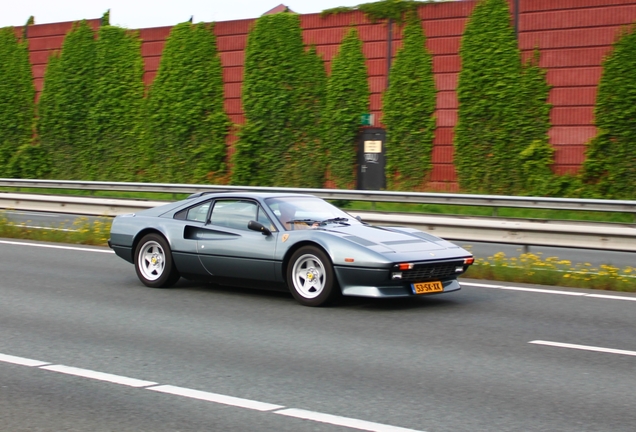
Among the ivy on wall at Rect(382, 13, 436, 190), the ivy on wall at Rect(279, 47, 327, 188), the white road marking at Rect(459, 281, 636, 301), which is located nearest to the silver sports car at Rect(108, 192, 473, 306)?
the white road marking at Rect(459, 281, 636, 301)

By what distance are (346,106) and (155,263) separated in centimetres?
1865

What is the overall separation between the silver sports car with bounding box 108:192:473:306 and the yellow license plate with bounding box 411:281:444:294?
1 centimetres

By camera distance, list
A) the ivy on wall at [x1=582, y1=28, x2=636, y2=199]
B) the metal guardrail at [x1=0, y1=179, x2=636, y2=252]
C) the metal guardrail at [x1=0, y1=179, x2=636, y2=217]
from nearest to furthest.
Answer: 1. the metal guardrail at [x1=0, y1=179, x2=636, y2=252]
2. the metal guardrail at [x1=0, y1=179, x2=636, y2=217]
3. the ivy on wall at [x1=582, y1=28, x2=636, y2=199]

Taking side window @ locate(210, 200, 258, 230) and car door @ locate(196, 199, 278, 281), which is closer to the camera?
car door @ locate(196, 199, 278, 281)

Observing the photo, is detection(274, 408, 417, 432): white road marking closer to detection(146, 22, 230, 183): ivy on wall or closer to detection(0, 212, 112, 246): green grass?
detection(0, 212, 112, 246): green grass

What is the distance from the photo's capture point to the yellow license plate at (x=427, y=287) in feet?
29.4

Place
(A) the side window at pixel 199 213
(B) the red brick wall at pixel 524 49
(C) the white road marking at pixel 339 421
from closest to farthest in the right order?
1. (C) the white road marking at pixel 339 421
2. (A) the side window at pixel 199 213
3. (B) the red brick wall at pixel 524 49

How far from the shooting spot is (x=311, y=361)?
682 centimetres

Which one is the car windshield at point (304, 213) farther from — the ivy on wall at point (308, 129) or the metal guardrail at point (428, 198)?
the ivy on wall at point (308, 129)

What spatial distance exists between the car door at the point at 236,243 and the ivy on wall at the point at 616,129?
1637 centimetres

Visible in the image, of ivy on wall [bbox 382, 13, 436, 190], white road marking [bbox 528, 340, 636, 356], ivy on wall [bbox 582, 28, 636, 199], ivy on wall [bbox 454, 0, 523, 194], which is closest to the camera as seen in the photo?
white road marking [bbox 528, 340, 636, 356]

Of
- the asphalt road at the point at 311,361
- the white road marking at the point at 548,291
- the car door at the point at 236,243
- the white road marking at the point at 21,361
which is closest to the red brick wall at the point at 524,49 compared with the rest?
the white road marking at the point at 548,291

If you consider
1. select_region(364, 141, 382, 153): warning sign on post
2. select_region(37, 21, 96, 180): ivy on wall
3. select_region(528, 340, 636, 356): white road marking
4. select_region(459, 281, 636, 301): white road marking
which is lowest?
select_region(528, 340, 636, 356): white road marking

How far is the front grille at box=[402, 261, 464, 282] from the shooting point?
886cm
